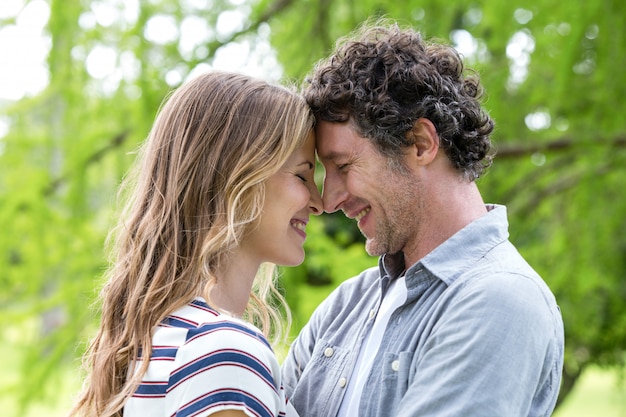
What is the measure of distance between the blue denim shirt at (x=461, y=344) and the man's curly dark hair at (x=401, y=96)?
0.66 ft

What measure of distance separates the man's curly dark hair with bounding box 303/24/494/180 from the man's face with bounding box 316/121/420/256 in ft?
0.10

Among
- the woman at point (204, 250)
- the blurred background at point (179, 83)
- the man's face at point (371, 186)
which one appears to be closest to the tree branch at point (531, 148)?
the blurred background at point (179, 83)

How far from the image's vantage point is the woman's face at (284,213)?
1.78 m

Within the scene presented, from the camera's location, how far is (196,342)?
4.83ft

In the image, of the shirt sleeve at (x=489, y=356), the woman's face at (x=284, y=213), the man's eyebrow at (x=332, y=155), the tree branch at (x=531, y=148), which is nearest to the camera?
the shirt sleeve at (x=489, y=356)

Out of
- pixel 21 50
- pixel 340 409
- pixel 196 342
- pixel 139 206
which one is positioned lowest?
pixel 340 409

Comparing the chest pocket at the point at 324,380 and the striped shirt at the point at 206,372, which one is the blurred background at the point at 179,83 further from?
the striped shirt at the point at 206,372

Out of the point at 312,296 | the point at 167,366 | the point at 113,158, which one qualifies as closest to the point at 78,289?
the point at 113,158

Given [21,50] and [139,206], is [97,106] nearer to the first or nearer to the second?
[21,50]

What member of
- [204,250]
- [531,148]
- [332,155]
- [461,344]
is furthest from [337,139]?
[531,148]

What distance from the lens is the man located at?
4.85ft

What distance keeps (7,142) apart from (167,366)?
7.58 feet

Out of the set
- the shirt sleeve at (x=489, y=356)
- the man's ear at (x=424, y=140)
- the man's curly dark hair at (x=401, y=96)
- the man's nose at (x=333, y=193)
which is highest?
the man's curly dark hair at (x=401, y=96)

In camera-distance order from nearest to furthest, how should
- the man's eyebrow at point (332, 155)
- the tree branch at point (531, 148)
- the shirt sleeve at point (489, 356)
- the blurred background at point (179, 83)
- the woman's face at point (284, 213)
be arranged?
1. the shirt sleeve at point (489, 356)
2. the woman's face at point (284, 213)
3. the man's eyebrow at point (332, 155)
4. the blurred background at point (179, 83)
5. the tree branch at point (531, 148)
